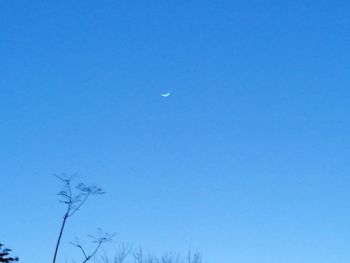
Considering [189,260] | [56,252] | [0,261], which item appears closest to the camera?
[0,261]

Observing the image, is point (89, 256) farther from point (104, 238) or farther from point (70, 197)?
point (70, 197)

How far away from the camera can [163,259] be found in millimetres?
34312

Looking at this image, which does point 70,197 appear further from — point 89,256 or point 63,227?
point 89,256

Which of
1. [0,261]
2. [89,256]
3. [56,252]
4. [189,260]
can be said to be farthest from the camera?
[189,260]

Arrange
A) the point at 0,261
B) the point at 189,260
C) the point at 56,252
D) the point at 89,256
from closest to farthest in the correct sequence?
the point at 0,261 → the point at 56,252 → the point at 89,256 → the point at 189,260

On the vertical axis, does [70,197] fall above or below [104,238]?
above

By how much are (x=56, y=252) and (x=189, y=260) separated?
39.2 ft

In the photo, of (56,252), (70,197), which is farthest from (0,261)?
(70,197)

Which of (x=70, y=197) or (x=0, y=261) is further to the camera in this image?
(x=70, y=197)

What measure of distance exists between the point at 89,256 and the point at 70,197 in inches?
183

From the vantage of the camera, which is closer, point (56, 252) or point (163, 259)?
point (56, 252)

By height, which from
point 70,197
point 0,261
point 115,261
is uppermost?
point 70,197

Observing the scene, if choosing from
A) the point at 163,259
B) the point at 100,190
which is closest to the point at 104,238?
the point at 100,190

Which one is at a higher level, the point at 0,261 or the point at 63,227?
the point at 63,227
